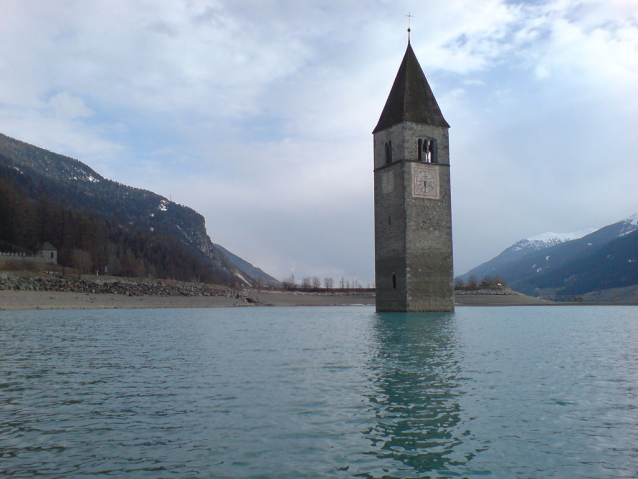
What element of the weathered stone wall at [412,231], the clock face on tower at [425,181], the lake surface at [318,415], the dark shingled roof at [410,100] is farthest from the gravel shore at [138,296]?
the lake surface at [318,415]

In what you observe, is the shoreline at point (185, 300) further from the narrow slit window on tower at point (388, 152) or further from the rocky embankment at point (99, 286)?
the narrow slit window on tower at point (388, 152)

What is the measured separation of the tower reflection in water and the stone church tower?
30440 mm

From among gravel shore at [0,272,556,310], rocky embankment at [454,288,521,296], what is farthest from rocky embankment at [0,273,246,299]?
rocky embankment at [454,288,521,296]

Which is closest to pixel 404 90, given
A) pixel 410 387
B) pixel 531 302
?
pixel 410 387

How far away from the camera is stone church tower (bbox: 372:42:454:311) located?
158ft

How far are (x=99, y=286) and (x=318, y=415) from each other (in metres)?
72.6

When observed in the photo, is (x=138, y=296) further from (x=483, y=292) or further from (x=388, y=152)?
(x=483, y=292)

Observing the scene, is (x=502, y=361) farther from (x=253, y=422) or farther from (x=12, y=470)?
(x=12, y=470)

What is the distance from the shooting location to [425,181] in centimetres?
4928

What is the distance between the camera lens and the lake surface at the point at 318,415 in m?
6.95

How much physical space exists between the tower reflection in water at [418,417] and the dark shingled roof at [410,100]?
116 ft

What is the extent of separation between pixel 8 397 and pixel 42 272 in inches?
2765

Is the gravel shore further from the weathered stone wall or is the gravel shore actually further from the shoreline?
the weathered stone wall

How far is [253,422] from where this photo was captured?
29.4ft
